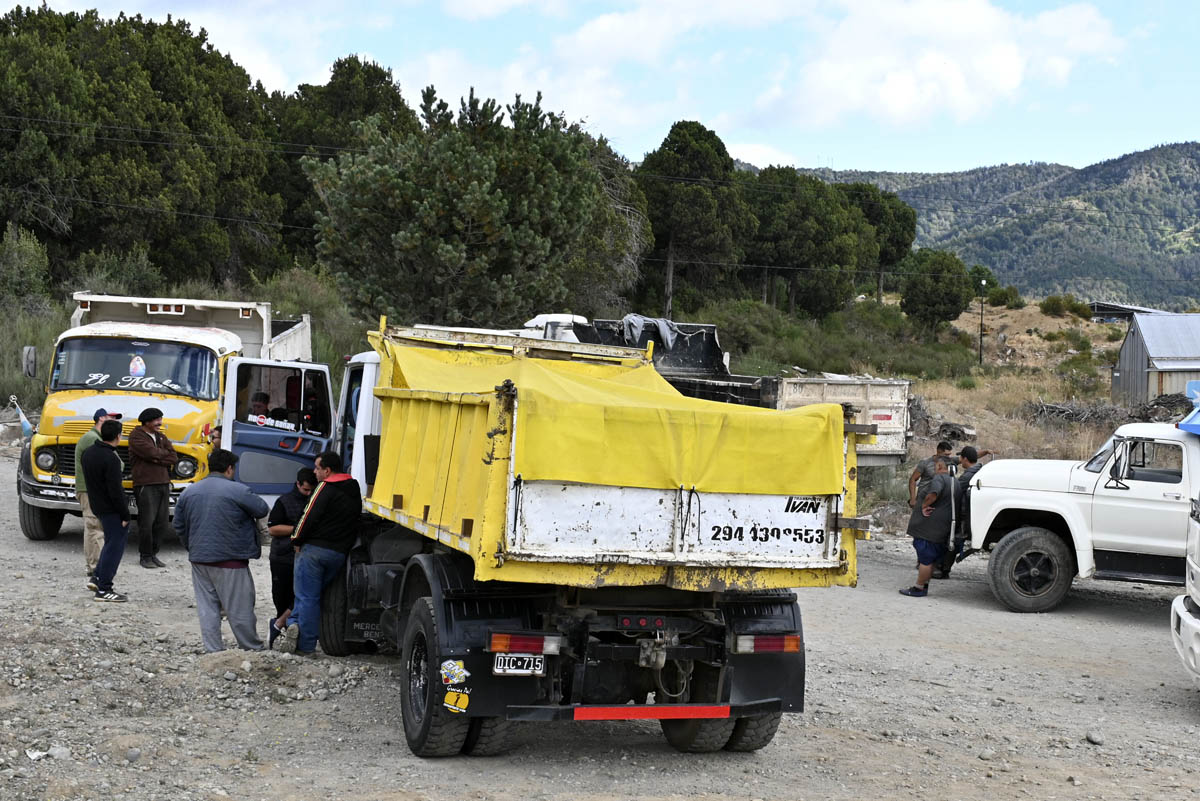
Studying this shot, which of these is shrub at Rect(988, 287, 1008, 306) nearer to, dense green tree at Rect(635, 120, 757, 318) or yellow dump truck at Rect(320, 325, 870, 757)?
dense green tree at Rect(635, 120, 757, 318)

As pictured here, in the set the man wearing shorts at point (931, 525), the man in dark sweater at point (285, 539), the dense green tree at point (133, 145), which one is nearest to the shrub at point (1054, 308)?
the dense green tree at point (133, 145)

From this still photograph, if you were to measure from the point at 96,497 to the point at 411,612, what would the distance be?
5009mm

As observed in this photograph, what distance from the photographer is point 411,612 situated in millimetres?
6785

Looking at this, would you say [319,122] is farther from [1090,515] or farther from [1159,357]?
[1090,515]

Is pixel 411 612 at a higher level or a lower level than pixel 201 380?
lower

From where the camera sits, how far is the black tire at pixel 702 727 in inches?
255

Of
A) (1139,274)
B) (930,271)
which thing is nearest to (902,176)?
(1139,274)

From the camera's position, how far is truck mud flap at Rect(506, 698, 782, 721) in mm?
6012

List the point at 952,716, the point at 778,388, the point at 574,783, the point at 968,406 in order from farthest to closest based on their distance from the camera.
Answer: the point at 968,406 → the point at 778,388 → the point at 952,716 → the point at 574,783

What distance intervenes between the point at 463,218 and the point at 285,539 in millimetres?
18253

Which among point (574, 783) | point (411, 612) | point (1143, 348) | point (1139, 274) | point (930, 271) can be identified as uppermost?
point (1139, 274)

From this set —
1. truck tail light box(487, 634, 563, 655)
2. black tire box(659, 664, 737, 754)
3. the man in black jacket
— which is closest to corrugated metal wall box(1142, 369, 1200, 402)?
the man in black jacket

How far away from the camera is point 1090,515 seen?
1250cm

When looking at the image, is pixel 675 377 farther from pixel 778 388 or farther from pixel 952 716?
pixel 952 716
